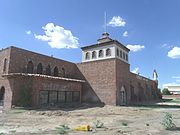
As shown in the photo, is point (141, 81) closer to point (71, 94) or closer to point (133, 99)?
point (133, 99)

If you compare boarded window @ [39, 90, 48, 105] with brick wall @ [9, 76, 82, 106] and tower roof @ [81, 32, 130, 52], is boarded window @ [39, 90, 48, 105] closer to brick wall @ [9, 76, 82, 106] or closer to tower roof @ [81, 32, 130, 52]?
brick wall @ [9, 76, 82, 106]

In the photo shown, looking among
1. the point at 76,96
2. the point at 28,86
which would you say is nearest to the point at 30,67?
the point at 28,86

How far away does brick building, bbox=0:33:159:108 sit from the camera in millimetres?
20859

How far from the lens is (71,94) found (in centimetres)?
2666

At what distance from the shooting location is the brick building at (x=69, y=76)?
20859 millimetres

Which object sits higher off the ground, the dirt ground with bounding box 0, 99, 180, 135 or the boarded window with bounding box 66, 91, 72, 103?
the boarded window with bounding box 66, 91, 72, 103

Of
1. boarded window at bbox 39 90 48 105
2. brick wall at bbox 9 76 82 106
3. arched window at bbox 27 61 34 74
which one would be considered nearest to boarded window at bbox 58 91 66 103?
boarded window at bbox 39 90 48 105

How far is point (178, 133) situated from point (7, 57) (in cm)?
1883

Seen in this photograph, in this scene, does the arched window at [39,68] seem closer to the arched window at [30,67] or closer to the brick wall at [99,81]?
the arched window at [30,67]

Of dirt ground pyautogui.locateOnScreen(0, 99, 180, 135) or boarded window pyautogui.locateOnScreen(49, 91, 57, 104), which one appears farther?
boarded window pyautogui.locateOnScreen(49, 91, 57, 104)

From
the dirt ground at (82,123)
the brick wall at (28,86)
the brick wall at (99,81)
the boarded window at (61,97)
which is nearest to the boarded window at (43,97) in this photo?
the brick wall at (28,86)

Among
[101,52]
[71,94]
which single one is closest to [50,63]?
[71,94]

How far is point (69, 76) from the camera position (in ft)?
98.2

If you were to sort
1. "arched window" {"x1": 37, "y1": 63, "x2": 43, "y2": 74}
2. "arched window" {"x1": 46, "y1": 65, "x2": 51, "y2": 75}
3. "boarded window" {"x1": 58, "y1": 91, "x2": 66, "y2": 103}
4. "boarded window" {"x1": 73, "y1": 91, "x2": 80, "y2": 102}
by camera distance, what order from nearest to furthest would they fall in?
"boarded window" {"x1": 58, "y1": 91, "x2": 66, "y2": 103} < "arched window" {"x1": 37, "y1": 63, "x2": 43, "y2": 74} < "arched window" {"x1": 46, "y1": 65, "x2": 51, "y2": 75} < "boarded window" {"x1": 73, "y1": 91, "x2": 80, "y2": 102}
